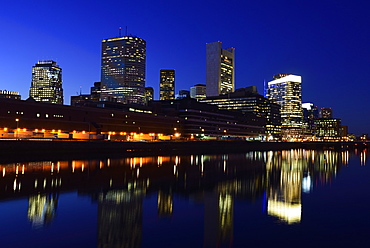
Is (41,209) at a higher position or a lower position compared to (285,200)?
higher

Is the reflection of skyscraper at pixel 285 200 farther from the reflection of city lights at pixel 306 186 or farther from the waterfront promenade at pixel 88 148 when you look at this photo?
the waterfront promenade at pixel 88 148

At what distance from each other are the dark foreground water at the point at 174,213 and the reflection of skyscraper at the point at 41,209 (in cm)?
6

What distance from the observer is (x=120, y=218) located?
21.4 metres

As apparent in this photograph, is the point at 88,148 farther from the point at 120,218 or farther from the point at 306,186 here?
the point at 120,218

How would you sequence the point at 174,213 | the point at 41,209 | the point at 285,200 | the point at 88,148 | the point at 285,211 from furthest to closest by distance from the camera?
the point at 88,148 → the point at 285,200 → the point at 285,211 → the point at 174,213 → the point at 41,209

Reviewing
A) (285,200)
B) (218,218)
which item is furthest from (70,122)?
(218,218)

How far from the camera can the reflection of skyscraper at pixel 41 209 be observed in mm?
20584

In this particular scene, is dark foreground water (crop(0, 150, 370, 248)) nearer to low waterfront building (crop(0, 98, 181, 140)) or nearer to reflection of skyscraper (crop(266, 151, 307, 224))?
reflection of skyscraper (crop(266, 151, 307, 224))

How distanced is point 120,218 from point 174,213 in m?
4.29

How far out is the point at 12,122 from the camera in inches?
3556

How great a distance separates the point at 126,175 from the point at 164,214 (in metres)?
20.0

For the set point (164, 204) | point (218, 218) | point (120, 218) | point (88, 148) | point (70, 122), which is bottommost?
point (218, 218)

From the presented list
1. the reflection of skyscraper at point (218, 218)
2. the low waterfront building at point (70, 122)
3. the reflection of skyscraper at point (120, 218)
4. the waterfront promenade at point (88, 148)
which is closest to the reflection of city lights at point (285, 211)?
the reflection of skyscraper at point (218, 218)

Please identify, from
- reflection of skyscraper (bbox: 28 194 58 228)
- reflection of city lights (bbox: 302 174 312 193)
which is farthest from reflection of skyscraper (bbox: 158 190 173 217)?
reflection of city lights (bbox: 302 174 312 193)
